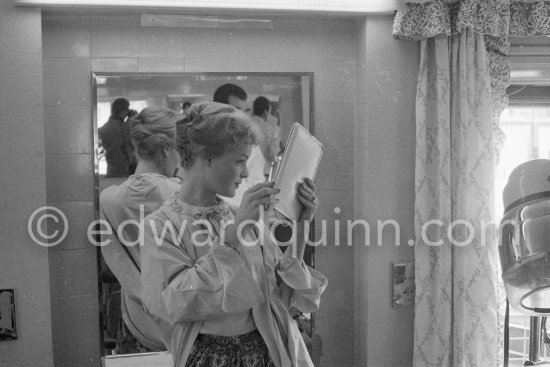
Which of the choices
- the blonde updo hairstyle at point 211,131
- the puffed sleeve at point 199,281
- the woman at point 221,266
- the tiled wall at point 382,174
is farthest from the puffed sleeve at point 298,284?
the tiled wall at point 382,174

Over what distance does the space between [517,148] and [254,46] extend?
1.08 metres

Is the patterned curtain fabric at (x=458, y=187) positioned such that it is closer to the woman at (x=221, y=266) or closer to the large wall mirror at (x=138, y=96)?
the large wall mirror at (x=138, y=96)

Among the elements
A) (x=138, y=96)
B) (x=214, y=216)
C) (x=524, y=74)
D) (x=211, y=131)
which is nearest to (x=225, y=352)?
(x=214, y=216)

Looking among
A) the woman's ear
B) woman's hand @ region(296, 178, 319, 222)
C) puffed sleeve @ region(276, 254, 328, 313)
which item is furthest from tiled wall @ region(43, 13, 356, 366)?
puffed sleeve @ region(276, 254, 328, 313)

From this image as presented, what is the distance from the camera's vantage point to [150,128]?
6.35 feet

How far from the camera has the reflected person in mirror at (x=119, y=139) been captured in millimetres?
1945

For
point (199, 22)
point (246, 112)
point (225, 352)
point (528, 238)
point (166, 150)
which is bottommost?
point (225, 352)

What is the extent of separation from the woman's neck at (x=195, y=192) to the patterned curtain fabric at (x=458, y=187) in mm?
862

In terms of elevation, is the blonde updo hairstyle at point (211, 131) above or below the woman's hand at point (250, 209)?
above

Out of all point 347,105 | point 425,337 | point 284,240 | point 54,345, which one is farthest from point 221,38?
point 425,337

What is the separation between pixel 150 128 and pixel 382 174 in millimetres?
798

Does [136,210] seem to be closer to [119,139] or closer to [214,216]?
[119,139]

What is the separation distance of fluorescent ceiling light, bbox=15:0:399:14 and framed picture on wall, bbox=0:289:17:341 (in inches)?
33.9

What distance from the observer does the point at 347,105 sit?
217 cm
